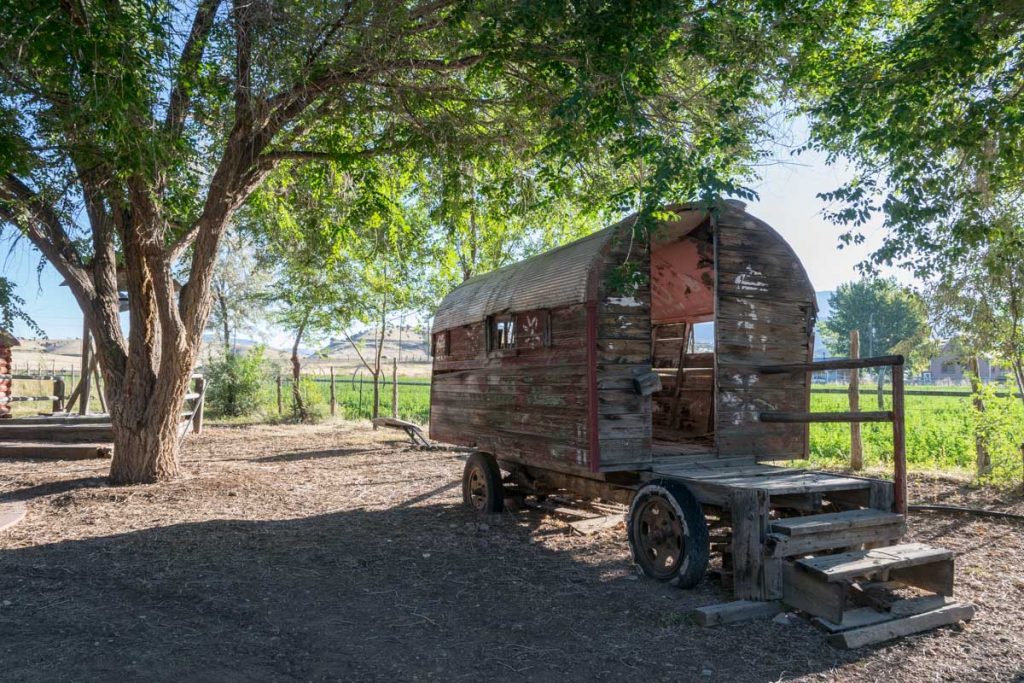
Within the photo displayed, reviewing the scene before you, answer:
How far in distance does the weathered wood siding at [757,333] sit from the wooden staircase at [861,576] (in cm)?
136

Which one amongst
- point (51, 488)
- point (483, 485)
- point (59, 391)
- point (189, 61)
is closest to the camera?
point (189, 61)

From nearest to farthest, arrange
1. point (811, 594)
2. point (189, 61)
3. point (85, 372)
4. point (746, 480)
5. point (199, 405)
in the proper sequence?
point (811, 594) → point (746, 480) → point (189, 61) → point (199, 405) → point (85, 372)

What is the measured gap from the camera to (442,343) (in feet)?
33.7

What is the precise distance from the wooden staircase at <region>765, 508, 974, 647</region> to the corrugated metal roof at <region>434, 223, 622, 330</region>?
2.75 metres

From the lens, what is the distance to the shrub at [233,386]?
2342 centimetres

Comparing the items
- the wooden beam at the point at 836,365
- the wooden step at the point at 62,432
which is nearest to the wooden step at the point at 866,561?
the wooden beam at the point at 836,365

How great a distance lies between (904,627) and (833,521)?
86 cm

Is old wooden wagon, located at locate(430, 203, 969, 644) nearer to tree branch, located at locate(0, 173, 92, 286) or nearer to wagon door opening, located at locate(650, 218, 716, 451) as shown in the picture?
wagon door opening, located at locate(650, 218, 716, 451)

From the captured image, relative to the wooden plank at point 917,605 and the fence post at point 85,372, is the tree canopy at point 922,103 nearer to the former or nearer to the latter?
the wooden plank at point 917,605

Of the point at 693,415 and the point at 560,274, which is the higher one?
the point at 560,274

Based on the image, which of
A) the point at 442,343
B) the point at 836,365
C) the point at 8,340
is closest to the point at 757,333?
the point at 836,365

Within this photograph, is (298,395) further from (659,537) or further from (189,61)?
(659,537)

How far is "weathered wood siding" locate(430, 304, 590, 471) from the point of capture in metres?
6.68

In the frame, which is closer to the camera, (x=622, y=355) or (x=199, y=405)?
(x=622, y=355)
